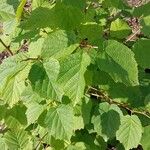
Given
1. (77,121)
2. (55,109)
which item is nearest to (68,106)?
(55,109)

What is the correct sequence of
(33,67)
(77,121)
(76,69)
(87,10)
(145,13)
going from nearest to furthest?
(76,69)
(33,67)
(87,10)
(145,13)
(77,121)

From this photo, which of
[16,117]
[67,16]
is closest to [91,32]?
[67,16]

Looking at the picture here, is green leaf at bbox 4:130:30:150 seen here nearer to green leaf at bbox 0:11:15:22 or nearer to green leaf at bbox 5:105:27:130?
green leaf at bbox 5:105:27:130

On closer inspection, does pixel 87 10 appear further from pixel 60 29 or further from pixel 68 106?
pixel 68 106

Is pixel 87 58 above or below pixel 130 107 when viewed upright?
above

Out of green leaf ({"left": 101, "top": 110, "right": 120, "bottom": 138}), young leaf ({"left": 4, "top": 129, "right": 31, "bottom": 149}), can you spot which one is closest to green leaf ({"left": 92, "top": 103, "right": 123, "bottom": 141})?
green leaf ({"left": 101, "top": 110, "right": 120, "bottom": 138})

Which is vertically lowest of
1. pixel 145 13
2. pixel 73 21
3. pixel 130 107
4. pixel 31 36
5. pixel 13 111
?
pixel 130 107
